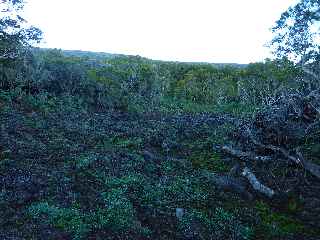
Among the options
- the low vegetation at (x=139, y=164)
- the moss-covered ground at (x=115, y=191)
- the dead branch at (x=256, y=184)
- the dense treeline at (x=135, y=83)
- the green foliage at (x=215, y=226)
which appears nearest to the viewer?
the moss-covered ground at (x=115, y=191)

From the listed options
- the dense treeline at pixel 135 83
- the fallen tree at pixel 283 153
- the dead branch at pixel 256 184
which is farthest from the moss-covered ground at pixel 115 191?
the dense treeline at pixel 135 83

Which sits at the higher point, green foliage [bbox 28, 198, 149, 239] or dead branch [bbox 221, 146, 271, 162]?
green foliage [bbox 28, 198, 149, 239]

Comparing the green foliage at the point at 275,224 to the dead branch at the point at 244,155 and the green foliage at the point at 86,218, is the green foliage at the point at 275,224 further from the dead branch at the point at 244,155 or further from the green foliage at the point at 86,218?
the dead branch at the point at 244,155

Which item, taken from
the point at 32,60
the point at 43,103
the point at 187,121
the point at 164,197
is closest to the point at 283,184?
the point at 164,197

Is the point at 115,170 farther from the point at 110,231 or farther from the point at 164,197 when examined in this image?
the point at 110,231

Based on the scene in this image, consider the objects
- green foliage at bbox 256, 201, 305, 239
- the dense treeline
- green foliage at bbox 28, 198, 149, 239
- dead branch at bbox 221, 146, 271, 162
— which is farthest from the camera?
the dense treeline

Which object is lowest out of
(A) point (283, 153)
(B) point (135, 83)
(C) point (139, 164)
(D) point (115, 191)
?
(B) point (135, 83)

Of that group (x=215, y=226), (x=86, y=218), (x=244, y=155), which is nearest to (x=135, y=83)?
(x=244, y=155)

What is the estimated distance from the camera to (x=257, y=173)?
15289 mm

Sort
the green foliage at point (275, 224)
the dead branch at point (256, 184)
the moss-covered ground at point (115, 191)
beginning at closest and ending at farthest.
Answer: the moss-covered ground at point (115, 191)
the green foliage at point (275, 224)
the dead branch at point (256, 184)

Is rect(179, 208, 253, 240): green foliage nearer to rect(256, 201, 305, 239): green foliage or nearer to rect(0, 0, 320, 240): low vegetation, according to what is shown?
rect(0, 0, 320, 240): low vegetation

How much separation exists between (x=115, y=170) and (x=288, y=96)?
9057 mm

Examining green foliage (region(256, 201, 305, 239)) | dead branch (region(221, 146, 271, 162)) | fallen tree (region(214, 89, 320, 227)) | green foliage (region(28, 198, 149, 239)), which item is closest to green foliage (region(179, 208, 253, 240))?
green foliage (region(256, 201, 305, 239))

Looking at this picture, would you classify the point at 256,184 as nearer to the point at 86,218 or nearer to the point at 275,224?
the point at 275,224
